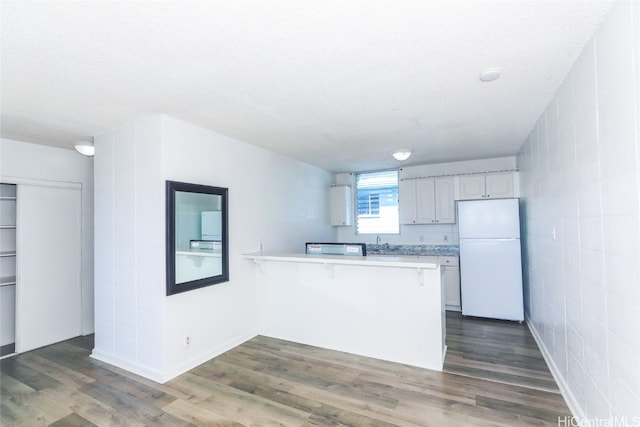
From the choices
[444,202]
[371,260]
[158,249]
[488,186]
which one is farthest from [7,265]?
[488,186]

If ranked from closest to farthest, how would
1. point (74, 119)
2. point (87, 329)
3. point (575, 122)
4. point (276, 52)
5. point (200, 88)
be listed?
point (276, 52) < point (575, 122) < point (200, 88) < point (74, 119) < point (87, 329)

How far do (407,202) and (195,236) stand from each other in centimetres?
370

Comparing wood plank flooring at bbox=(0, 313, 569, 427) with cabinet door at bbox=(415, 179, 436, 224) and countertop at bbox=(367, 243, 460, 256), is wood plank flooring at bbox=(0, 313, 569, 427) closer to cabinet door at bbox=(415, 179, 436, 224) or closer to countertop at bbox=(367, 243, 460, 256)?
countertop at bbox=(367, 243, 460, 256)

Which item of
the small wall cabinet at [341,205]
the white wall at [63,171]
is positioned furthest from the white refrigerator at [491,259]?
the white wall at [63,171]

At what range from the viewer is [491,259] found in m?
4.45

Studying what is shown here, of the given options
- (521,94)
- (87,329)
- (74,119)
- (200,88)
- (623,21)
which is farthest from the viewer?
(87,329)

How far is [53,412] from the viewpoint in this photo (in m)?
2.41

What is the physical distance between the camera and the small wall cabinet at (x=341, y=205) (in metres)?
6.00

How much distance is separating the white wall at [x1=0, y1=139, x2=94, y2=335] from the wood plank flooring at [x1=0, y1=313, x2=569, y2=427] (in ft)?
3.07

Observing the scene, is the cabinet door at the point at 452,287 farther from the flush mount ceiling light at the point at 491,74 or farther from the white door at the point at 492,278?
the flush mount ceiling light at the point at 491,74

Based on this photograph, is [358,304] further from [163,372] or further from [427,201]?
[427,201]

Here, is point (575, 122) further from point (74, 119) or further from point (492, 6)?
point (74, 119)

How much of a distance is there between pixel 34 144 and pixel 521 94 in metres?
5.21

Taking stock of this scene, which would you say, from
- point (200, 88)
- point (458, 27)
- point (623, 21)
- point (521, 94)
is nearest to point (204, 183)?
point (200, 88)
